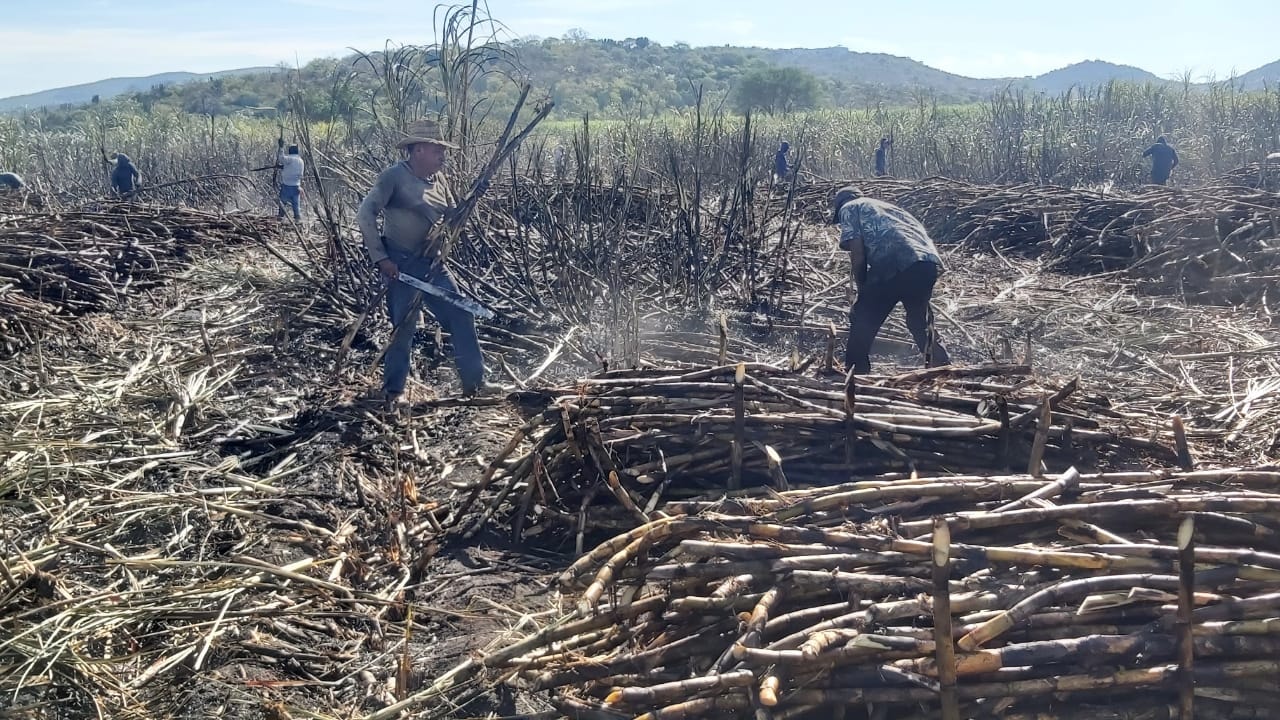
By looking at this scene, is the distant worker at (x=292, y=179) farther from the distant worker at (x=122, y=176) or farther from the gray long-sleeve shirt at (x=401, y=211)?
the gray long-sleeve shirt at (x=401, y=211)

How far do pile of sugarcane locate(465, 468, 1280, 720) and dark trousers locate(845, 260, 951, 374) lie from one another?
2601 mm

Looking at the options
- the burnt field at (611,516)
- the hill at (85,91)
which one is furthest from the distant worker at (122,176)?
the hill at (85,91)

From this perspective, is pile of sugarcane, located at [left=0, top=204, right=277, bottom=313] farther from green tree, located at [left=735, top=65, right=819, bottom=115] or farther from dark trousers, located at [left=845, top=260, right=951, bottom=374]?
green tree, located at [left=735, top=65, right=819, bottom=115]

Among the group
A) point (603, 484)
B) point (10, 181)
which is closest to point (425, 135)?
point (603, 484)

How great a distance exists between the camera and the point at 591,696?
2.26m

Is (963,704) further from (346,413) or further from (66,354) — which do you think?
(66,354)

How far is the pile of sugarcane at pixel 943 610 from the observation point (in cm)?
193

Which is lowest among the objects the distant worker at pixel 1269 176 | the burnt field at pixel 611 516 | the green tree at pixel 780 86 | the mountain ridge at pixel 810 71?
the burnt field at pixel 611 516

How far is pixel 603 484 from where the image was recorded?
3527 mm

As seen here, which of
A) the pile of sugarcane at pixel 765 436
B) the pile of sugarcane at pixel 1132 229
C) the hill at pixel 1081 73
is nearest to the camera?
the pile of sugarcane at pixel 765 436

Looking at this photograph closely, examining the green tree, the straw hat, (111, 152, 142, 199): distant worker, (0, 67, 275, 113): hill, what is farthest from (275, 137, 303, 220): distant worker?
(0, 67, 275, 113): hill

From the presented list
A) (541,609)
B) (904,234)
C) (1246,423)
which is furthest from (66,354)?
(1246,423)

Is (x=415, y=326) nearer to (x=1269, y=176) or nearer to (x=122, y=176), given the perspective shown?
(x=122, y=176)

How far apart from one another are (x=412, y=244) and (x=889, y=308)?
9.56ft
